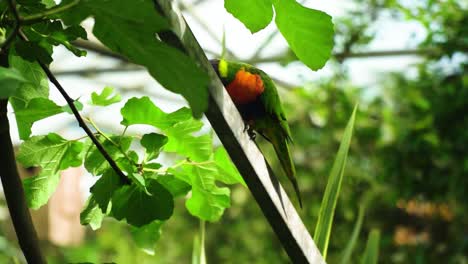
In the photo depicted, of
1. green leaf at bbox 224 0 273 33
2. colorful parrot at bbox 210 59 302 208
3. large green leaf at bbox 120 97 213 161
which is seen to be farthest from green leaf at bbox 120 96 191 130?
colorful parrot at bbox 210 59 302 208

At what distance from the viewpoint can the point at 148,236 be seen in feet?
1.84

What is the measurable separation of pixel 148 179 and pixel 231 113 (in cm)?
7

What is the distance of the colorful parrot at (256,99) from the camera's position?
848mm

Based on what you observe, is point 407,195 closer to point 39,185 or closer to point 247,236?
point 247,236

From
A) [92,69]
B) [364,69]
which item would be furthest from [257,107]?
[92,69]

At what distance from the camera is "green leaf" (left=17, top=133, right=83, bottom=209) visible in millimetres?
506

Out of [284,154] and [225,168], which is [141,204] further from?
[284,154]

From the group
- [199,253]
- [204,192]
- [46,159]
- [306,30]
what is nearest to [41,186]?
[46,159]

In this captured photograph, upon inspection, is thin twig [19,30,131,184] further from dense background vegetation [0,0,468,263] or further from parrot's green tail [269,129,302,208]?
dense background vegetation [0,0,468,263]

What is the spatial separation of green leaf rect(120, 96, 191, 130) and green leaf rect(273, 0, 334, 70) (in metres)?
0.12

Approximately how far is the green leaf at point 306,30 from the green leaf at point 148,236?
0.69 ft

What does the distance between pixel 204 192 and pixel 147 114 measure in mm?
100

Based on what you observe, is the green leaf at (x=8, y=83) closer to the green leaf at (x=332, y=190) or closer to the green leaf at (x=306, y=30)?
the green leaf at (x=306, y=30)

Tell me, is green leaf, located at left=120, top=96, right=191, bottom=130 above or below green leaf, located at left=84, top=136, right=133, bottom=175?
above
